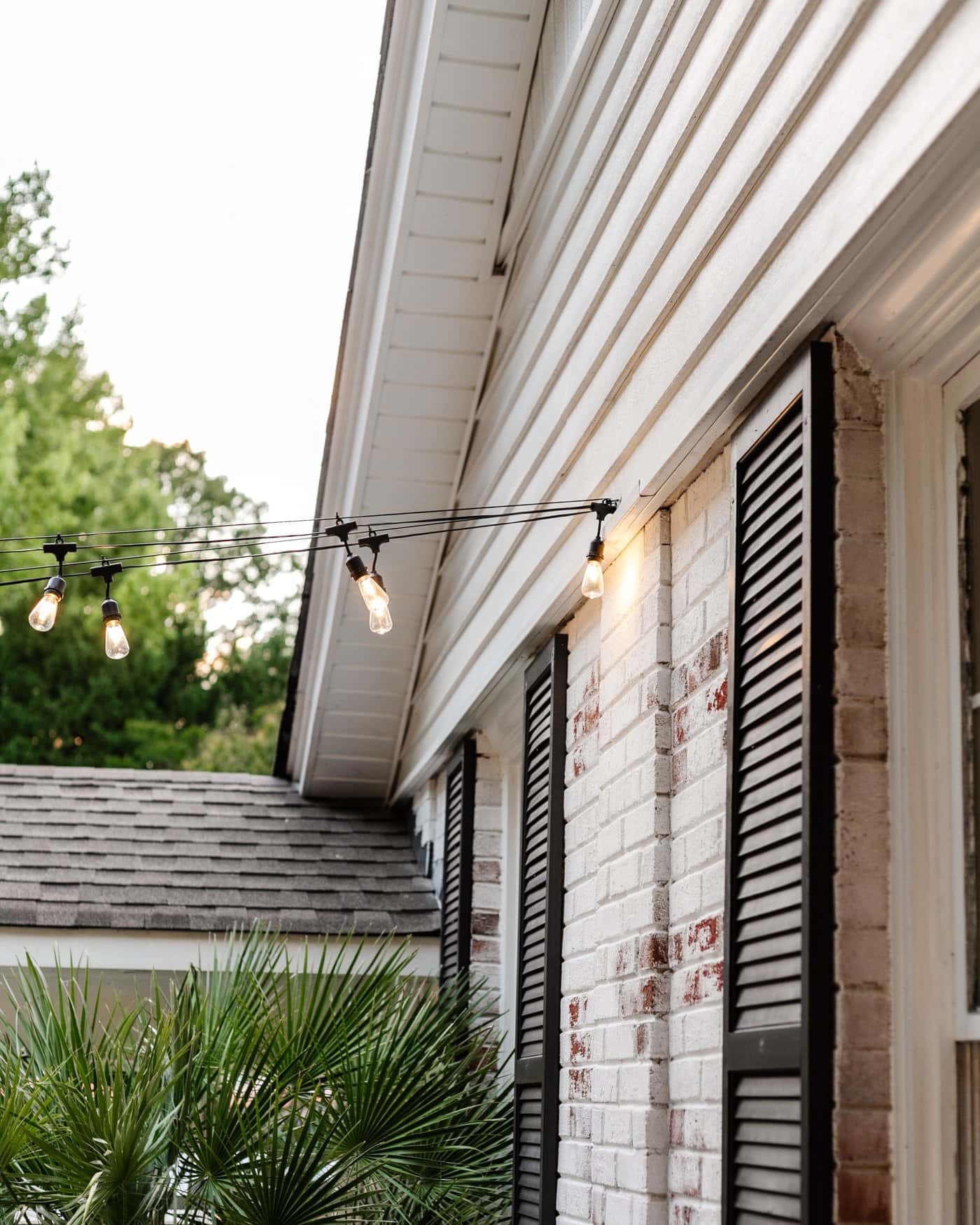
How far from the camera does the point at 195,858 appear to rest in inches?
270

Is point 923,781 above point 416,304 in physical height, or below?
below

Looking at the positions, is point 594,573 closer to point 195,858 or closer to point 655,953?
point 655,953

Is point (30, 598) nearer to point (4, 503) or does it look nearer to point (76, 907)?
point (4, 503)

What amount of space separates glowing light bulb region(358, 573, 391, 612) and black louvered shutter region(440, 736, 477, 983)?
216cm

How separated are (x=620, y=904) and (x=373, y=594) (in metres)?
0.94

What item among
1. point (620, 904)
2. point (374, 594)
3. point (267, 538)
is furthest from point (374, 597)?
point (620, 904)

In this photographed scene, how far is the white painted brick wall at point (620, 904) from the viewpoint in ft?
10.2

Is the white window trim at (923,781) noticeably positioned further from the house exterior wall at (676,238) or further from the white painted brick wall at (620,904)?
the white painted brick wall at (620,904)

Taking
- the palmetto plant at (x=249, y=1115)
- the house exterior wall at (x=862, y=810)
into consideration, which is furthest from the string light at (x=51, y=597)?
the house exterior wall at (x=862, y=810)

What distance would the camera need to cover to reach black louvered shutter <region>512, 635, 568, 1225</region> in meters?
3.85

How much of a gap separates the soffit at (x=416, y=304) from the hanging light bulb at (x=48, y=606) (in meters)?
2.07

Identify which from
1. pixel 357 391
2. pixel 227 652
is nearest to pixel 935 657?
pixel 357 391

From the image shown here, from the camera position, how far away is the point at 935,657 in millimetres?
2334

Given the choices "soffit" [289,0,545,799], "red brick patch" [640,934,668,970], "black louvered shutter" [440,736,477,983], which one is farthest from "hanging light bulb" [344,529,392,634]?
"black louvered shutter" [440,736,477,983]
